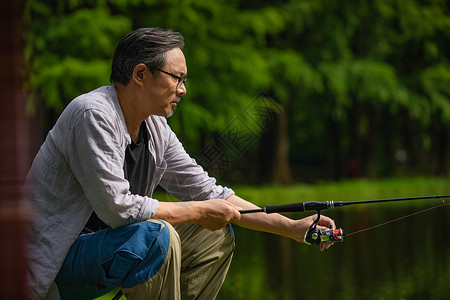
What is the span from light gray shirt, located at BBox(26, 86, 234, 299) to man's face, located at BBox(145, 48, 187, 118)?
0.54 feet

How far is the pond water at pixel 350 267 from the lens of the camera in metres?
5.86

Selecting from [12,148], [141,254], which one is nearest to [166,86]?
[141,254]

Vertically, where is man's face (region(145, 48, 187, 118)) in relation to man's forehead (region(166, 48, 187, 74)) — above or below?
below

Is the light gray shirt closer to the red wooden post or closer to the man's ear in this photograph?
the man's ear

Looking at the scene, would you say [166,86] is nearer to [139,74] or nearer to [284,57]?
[139,74]

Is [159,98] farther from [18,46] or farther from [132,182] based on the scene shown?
[18,46]

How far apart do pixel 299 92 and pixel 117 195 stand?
1925 cm

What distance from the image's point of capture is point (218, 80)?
1853 cm

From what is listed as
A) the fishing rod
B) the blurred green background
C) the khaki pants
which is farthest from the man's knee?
the blurred green background

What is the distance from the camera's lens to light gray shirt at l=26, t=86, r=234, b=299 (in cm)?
310

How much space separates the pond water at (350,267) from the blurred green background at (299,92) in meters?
0.02

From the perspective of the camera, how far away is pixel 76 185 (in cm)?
323

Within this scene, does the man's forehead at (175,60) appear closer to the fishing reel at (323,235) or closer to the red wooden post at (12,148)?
the fishing reel at (323,235)

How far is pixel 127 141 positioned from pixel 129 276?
23.2 inches
